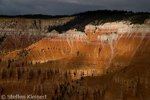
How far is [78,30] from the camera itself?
3999 inches

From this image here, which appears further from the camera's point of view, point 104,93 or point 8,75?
point 8,75

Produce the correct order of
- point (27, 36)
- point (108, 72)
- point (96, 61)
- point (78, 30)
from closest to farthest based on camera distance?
point (108, 72), point (96, 61), point (78, 30), point (27, 36)

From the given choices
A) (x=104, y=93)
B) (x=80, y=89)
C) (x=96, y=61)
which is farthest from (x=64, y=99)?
(x=96, y=61)

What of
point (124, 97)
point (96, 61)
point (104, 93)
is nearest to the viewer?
point (124, 97)

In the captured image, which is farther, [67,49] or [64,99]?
[67,49]

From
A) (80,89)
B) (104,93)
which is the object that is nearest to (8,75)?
(80,89)

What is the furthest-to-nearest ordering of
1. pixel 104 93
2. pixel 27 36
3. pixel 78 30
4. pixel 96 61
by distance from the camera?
pixel 27 36
pixel 78 30
pixel 96 61
pixel 104 93

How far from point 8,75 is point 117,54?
120ft

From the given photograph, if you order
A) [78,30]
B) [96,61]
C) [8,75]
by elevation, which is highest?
[78,30]

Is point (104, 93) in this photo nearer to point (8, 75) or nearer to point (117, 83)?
point (117, 83)

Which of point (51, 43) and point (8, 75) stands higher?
point (51, 43)

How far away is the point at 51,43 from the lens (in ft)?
350

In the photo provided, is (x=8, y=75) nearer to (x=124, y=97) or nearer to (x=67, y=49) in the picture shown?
(x=67, y=49)

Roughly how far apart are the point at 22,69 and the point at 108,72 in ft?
103
